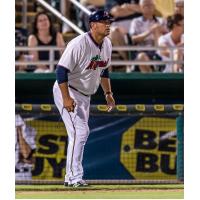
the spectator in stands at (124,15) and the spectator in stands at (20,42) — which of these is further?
the spectator in stands at (124,15)

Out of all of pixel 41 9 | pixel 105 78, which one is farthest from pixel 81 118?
pixel 41 9

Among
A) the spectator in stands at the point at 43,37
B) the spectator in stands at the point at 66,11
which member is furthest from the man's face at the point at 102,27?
the spectator in stands at the point at 66,11

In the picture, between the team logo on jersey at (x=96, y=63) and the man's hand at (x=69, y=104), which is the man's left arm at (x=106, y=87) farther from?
the man's hand at (x=69, y=104)

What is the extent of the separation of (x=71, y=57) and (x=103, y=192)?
1470mm

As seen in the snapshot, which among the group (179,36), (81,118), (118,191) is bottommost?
(118,191)

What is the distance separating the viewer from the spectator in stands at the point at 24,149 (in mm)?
12922

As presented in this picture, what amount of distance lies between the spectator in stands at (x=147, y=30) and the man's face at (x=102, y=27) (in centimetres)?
367

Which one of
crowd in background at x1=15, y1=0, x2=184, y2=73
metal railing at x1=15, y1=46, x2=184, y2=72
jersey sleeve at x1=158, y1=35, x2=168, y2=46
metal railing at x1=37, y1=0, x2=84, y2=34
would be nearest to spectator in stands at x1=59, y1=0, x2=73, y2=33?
metal railing at x1=37, y1=0, x2=84, y2=34

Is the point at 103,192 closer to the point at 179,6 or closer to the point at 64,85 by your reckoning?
the point at 64,85

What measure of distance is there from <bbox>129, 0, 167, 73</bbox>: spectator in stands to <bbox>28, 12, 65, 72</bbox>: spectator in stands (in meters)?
0.95

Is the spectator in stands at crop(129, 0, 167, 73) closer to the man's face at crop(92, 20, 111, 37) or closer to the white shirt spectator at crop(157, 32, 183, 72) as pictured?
the white shirt spectator at crop(157, 32, 183, 72)

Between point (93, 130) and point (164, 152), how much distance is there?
0.94 meters

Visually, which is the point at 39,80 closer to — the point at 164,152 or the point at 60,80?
the point at 164,152

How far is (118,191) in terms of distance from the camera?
10.3 metres
